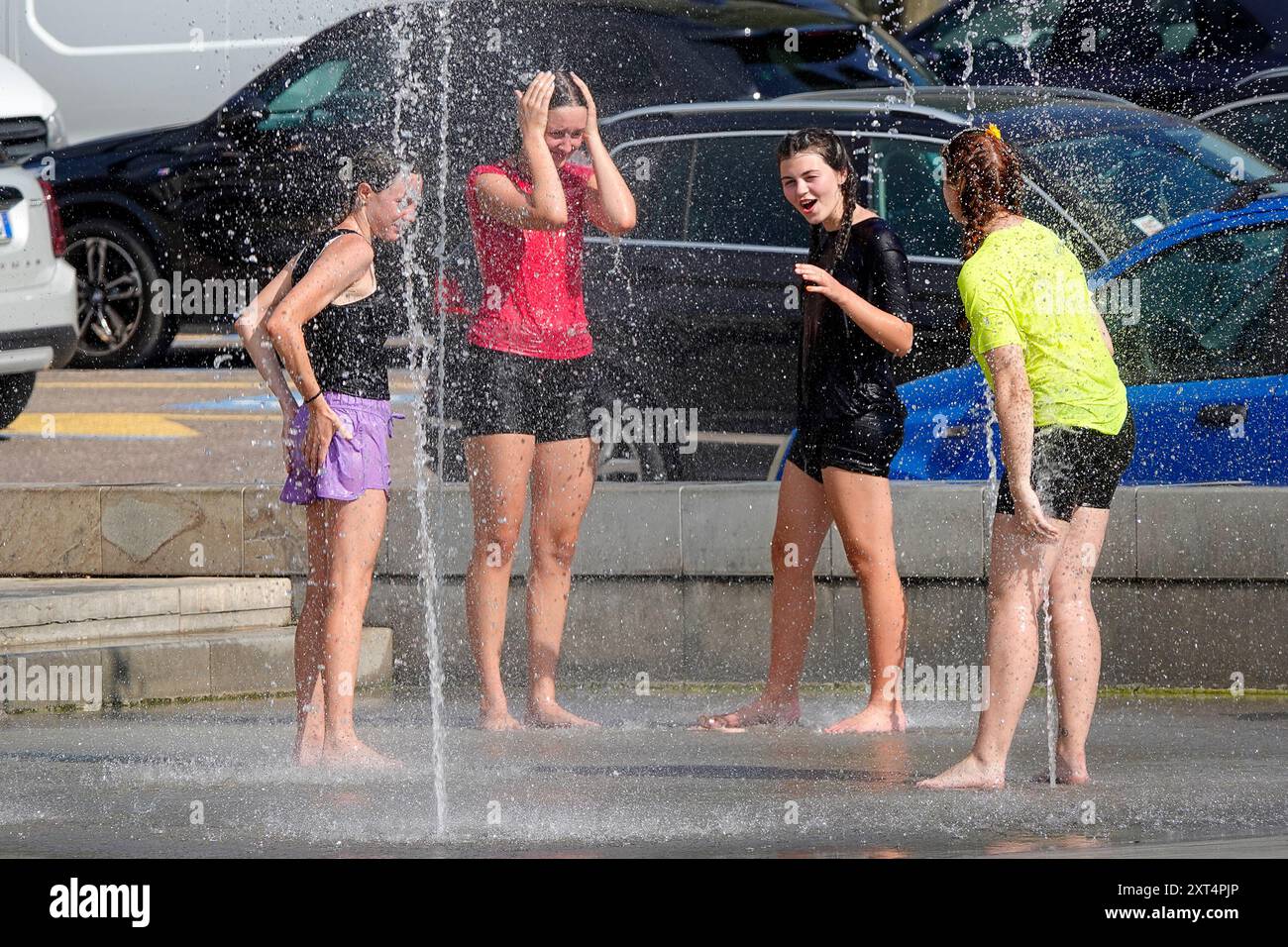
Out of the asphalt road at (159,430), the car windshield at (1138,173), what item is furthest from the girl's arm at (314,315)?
the car windshield at (1138,173)

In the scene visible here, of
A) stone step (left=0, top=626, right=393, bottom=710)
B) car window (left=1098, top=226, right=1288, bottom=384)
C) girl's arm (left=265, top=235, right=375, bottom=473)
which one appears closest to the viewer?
girl's arm (left=265, top=235, right=375, bottom=473)

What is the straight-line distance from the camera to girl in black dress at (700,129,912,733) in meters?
7.84

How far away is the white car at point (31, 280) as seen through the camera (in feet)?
39.5

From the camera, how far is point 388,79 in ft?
49.8

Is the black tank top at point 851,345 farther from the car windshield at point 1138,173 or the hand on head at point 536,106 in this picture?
the car windshield at point 1138,173

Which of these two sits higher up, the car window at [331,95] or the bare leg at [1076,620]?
the car window at [331,95]

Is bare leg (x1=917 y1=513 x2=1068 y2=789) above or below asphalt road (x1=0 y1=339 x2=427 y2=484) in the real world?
below

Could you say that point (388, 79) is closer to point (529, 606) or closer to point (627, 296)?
point (627, 296)

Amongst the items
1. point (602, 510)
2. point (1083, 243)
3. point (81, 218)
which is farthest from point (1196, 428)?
point (81, 218)

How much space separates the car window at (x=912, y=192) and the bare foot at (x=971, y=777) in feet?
12.7

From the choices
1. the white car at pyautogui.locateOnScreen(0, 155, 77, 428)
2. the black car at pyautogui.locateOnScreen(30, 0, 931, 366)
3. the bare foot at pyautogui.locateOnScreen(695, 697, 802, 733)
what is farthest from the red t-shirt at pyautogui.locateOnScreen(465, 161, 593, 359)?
the black car at pyautogui.locateOnScreen(30, 0, 931, 366)

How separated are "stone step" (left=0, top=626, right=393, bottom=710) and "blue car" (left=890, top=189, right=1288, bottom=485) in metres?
2.21

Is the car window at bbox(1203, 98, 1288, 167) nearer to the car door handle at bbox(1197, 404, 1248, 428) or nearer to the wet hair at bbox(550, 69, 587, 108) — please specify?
the car door handle at bbox(1197, 404, 1248, 428)
